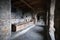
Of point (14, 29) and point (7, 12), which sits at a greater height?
point (7, 12)

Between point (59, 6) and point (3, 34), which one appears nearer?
point (59, 6)

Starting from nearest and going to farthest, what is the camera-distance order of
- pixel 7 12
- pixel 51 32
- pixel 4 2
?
pixel 4 2, pixel 7 12, pixel 51 32

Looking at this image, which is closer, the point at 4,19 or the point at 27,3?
the point at 4,19

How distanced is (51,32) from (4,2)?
2550 mm

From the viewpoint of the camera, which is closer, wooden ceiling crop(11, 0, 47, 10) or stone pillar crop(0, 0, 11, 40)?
stone pillar crop(0, 0, 11, 40)

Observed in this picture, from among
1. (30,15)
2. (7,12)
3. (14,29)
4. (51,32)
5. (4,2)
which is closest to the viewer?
(4,2)

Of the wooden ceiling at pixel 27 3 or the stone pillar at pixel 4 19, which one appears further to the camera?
the wooden ceiling at pixel 27 3

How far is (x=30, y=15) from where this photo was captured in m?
11.7

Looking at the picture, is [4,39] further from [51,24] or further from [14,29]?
[14,29]

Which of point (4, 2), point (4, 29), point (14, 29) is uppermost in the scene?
point (4, 2)

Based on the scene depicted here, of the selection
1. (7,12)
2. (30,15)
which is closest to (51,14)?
(7,12)

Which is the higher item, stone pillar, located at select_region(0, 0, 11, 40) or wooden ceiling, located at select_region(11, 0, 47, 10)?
wooden ceiling, located at select_region(11, 0, 47, 10)

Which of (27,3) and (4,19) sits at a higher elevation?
(27,3)

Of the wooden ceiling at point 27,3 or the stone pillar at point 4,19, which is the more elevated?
the wooden ceiling at point 27,3
